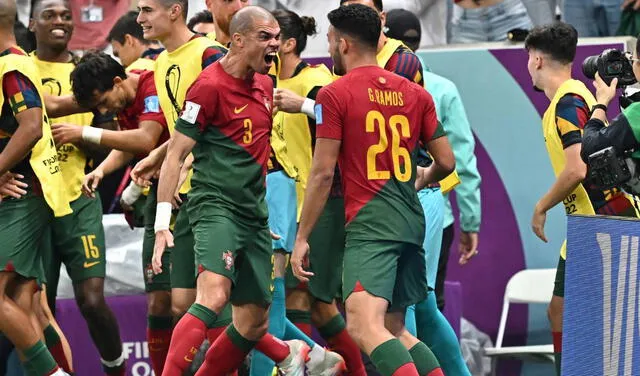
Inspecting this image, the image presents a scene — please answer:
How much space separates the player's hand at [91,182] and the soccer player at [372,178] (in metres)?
2.08

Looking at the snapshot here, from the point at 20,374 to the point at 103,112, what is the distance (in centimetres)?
220

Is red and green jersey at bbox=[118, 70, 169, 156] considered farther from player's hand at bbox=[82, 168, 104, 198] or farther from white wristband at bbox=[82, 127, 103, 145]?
player's hand at bbox=[82, 168, 104, 198]

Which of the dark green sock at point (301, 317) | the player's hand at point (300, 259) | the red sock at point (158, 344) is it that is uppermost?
the player's hand at point (300, 259)

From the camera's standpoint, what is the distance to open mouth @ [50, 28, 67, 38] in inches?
387

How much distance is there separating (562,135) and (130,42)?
3.95m

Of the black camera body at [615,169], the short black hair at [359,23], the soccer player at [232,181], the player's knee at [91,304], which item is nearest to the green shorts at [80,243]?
the player's knee at [91,304]

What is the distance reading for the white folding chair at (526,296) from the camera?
410 inches

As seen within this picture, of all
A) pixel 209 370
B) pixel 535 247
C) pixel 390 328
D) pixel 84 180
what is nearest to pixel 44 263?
pixel 84 180

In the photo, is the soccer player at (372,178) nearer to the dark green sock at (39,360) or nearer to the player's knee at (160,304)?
the player's knee at (160,304)

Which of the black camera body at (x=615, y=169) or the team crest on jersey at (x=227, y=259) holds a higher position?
the black camera body at (x=615, y=169)

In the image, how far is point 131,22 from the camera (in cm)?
1071

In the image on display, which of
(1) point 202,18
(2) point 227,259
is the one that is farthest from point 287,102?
(1) point 202,18

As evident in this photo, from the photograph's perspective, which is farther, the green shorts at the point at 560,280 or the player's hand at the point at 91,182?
the player's hand at the point at 91,182

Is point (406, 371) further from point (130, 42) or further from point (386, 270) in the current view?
point (130, 42)
